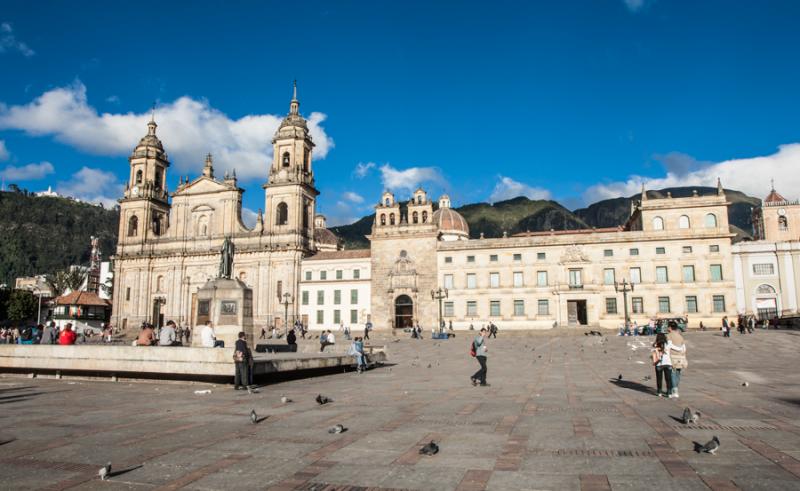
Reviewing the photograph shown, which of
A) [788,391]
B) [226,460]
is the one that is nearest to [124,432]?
[226,460]

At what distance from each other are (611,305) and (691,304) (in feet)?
23.9

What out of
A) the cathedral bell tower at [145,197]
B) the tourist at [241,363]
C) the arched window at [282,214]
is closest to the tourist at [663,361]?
the tourist at [241,363]

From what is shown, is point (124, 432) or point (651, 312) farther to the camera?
point (651, 312)

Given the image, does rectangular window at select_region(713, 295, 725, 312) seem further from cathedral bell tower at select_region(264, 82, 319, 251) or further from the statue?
the statue

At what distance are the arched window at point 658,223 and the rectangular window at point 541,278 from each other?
39.1ft

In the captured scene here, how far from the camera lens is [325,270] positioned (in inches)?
2628

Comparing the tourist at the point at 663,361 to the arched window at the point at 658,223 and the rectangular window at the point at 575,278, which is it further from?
the arched window at the point at 658,223

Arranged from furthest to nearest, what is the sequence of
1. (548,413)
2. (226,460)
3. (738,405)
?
(738,405)
(548,413)
(226,460)

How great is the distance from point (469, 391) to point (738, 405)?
19.8 feet

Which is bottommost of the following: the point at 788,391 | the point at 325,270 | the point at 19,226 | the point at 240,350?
the point at 788,391

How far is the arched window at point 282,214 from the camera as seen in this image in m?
71.2

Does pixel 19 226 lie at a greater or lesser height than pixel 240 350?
greater

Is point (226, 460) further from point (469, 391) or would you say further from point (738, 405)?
point (738, 405)

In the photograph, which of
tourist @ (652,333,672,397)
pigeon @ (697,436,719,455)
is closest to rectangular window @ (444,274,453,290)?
tourist @ (652,333,672,397)
